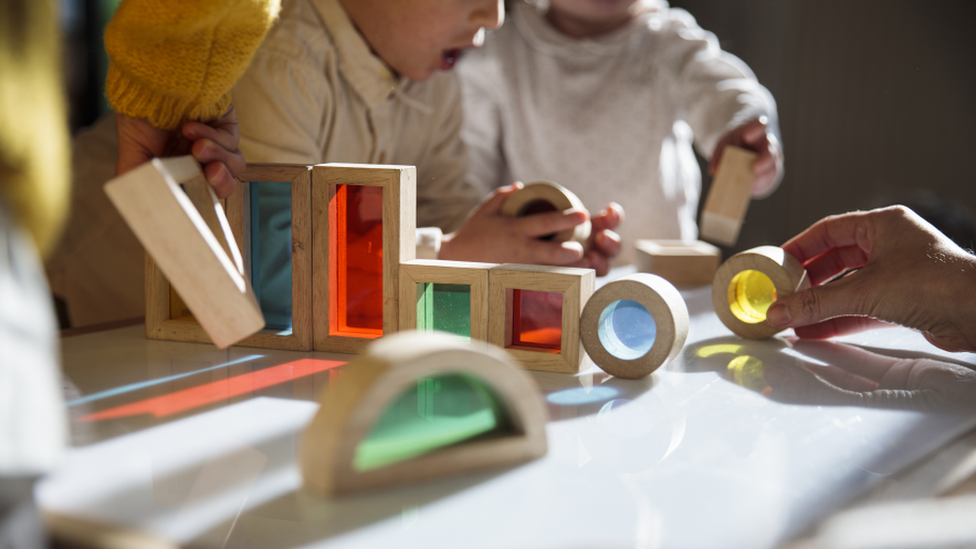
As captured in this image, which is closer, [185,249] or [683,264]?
[185,249]

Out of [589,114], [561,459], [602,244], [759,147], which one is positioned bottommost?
[561,459]

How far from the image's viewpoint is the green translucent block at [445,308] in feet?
2.18

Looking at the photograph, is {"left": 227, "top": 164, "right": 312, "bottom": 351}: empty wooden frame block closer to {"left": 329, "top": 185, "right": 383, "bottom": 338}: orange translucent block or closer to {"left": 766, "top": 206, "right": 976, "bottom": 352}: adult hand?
{"left": 329, "top": 185, "right": 383, "bottom": 338}: orange translucent block

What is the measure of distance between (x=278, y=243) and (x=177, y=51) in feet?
0.72

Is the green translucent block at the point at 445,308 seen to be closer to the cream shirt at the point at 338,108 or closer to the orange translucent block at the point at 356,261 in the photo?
the orange translucent block at the point at 356,261

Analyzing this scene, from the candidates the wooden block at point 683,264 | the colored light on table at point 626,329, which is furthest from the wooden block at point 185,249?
the wooden block at point 683,264

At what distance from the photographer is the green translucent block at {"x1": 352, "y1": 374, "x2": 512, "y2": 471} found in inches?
16.2

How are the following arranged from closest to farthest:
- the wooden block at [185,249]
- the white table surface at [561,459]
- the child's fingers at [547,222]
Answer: the white table surface at [561,459]
the wooden block at [185,249]
the child's fingers at [547,222]

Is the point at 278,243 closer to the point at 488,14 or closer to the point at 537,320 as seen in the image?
the point at 537,320

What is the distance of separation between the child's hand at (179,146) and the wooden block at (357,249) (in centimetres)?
9

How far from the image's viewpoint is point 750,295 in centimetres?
79

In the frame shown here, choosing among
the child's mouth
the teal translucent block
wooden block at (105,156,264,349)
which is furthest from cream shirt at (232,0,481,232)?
wooden block at (105,156,264,349)

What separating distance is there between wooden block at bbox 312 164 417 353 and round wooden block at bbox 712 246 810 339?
0.33 metres

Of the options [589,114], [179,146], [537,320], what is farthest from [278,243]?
[589,114]
